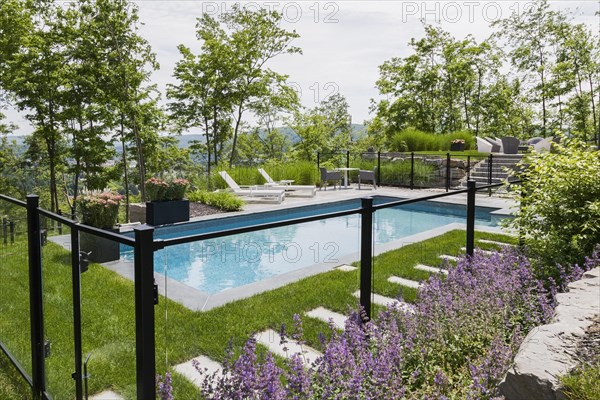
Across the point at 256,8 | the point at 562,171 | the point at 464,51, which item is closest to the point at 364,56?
the point at 464,51

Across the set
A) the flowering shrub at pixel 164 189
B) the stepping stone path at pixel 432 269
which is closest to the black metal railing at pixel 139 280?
the stepping stone path at pixel 432 269

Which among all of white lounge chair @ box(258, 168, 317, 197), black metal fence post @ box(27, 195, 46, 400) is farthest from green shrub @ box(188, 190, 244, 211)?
black metal fence post @ box(27, 195, 46, 400)

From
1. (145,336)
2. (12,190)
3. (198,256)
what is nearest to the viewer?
(145,336)

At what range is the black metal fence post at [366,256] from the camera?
10.2 feet

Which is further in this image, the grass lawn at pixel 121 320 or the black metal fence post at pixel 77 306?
the black metal fence post at pixel 77 306

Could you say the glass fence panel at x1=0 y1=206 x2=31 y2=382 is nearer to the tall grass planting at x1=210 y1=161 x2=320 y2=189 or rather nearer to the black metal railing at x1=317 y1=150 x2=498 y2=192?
the tall grass planting at x1=210 y1=161 x2=320 y2=189

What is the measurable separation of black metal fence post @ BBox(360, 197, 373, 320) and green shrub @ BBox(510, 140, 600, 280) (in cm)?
191

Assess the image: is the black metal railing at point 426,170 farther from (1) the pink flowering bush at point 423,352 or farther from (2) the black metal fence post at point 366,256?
(2) the black metal fence post at point 366,256

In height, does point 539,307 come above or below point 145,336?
below

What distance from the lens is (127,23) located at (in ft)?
54.3

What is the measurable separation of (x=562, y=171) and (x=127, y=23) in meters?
15.8

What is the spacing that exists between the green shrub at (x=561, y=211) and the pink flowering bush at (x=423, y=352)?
609 mm

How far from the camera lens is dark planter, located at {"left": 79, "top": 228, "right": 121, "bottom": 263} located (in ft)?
7.18

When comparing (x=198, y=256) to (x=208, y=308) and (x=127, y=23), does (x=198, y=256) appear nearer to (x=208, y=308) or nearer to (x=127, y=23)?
(x=208, y=308)
